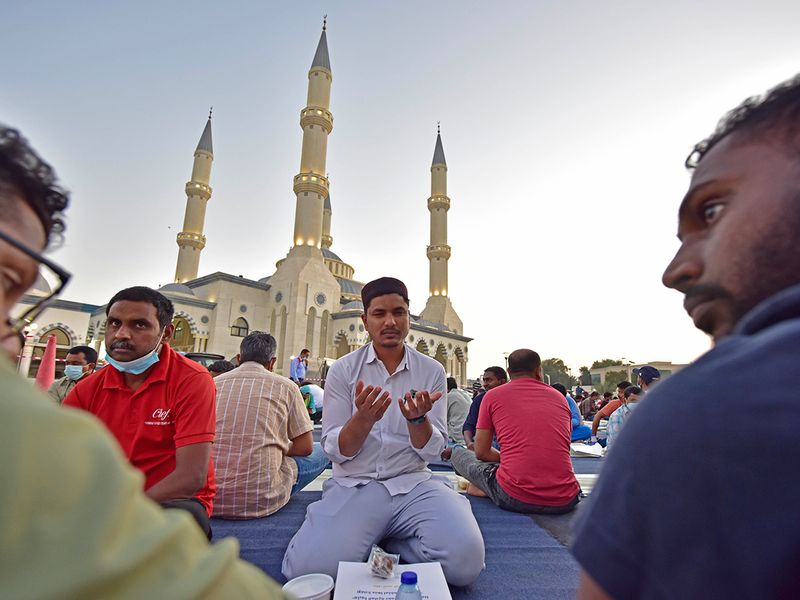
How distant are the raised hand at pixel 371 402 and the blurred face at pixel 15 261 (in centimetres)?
139

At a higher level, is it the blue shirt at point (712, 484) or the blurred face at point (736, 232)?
the blurred face at point (736, 232)

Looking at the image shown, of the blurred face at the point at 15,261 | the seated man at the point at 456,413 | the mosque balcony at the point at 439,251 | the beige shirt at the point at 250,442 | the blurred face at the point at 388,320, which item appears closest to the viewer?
the blurred face at the point at 15,261

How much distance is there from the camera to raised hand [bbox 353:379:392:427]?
190 cm

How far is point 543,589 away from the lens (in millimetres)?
1948

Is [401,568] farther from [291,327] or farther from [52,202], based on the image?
[291,327]

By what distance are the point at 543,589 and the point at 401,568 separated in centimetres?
67

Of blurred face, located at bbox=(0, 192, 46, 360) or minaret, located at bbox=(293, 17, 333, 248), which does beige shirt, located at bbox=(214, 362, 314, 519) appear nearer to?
blurred face, located at bbox=(0, 192, 46, 360)

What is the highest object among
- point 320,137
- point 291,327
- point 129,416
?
point 320,137

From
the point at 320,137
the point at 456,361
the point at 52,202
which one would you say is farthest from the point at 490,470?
the point at 456,361

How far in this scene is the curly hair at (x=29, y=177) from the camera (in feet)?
1.88

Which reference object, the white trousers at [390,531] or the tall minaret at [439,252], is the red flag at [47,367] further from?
the tall minaret at [439,252]

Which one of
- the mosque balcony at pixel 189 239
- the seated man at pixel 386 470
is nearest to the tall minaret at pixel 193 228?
the mosque balcony at pixel 189 239

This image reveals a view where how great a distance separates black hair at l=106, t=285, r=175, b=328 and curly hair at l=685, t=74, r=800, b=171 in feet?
7.15

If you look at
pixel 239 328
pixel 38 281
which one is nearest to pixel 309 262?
pixel 239 328
